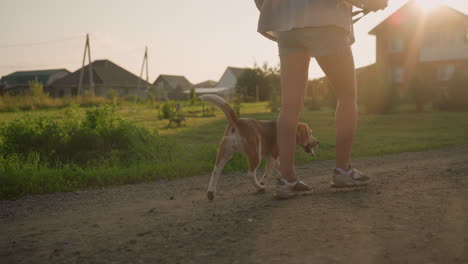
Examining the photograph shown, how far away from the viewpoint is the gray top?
3.04 m

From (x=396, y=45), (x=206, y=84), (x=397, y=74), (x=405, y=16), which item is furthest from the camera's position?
(x=206, y=84)

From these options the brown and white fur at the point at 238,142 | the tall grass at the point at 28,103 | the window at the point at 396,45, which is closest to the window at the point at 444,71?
the window at the point at 396,45

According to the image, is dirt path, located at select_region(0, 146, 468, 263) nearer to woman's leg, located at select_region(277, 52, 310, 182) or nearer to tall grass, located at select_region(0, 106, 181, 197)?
woman's leg, located at select_region(277, 52, 310, 182)

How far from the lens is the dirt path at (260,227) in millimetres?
2035

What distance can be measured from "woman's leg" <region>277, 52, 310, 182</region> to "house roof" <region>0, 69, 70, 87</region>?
74.8m

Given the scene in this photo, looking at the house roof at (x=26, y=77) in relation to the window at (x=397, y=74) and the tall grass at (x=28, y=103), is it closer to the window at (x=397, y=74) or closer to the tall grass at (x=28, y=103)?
the tall grass at (x=28, y=103)

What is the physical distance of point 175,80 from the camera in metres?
92.8

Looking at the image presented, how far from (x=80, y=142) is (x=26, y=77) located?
78.4 metres

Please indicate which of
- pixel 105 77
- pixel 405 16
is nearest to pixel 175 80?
pixel 105 77

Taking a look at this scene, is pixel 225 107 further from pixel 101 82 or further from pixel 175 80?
pixel 175 80

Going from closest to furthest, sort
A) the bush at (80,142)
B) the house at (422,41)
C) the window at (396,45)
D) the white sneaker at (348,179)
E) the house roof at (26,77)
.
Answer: the white sneaker at (348,179), the bush at (80,142), the house at (422,41), the window at (396,45), the house roof at (26,77)

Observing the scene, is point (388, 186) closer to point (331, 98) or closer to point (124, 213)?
point (124, 213)

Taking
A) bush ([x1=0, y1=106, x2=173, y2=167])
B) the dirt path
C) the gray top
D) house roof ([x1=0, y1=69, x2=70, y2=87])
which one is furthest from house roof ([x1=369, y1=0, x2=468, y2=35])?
house roof ([x1=0, y1=69, x2=70, y2=87])

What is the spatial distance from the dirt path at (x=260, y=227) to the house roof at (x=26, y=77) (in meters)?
74.3
